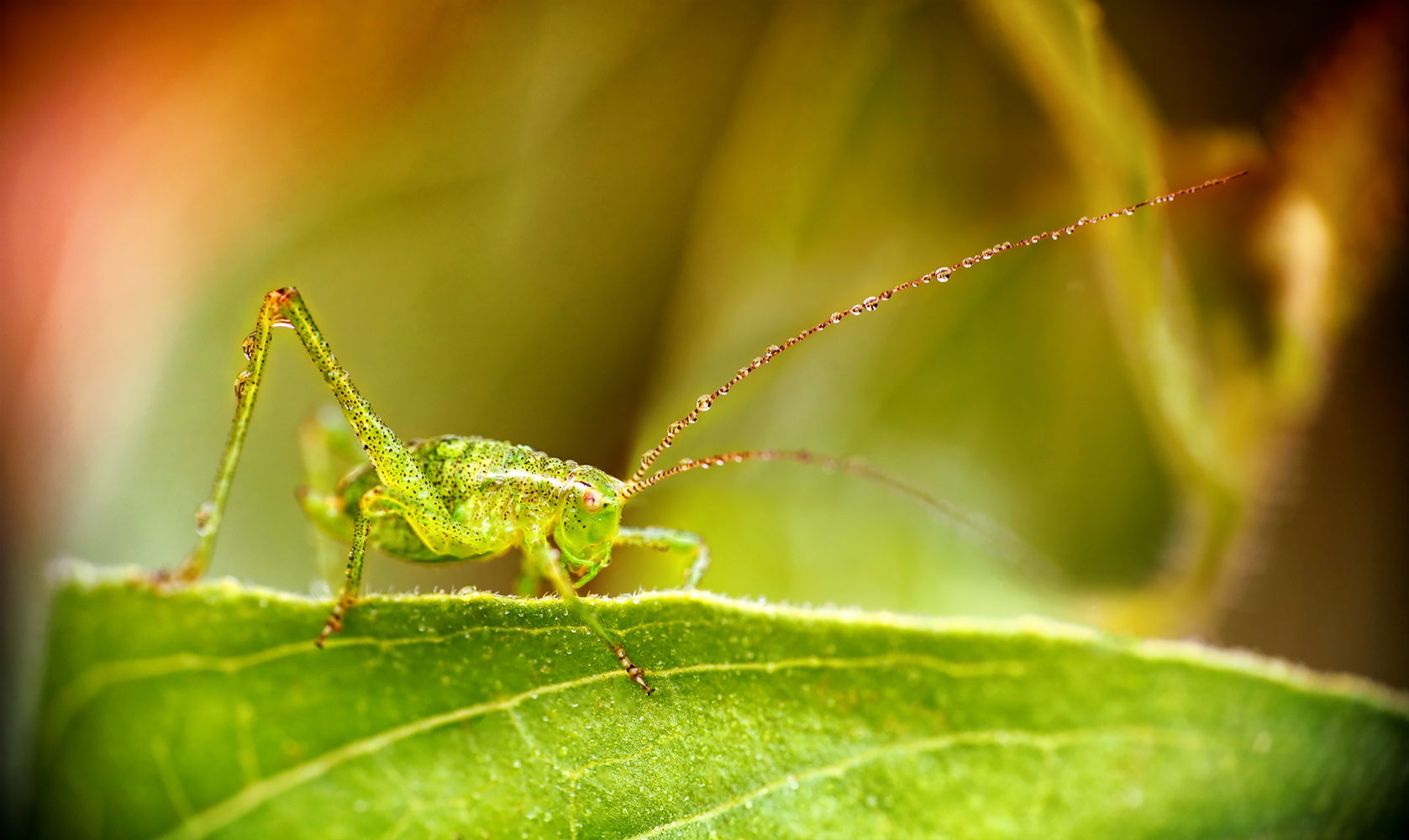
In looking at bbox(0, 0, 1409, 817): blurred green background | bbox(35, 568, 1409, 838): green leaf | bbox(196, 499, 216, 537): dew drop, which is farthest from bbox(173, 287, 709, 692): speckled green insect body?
bbox(35, 568, 1409, 838): green leaf

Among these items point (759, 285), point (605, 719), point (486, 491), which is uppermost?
point (759, 285)

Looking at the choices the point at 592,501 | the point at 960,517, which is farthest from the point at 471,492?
the point at 960,517

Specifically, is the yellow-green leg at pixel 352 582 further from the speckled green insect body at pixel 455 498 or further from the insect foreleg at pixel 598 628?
the insect foreleg at pixel 598 628

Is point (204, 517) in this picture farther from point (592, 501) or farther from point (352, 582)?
point (592, 501)

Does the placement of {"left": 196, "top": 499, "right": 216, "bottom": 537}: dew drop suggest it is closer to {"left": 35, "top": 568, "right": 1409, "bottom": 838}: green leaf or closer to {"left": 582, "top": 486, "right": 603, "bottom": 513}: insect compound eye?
{"left": 35, "top": 568, "right": 1409, "bottom": 838}: green leaf

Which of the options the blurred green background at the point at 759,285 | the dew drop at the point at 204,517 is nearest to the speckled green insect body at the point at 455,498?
the dew drop at the point at 204,517
